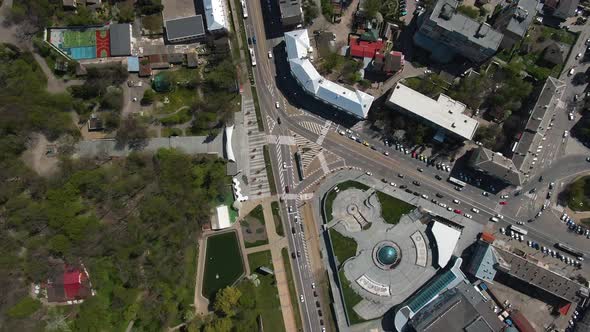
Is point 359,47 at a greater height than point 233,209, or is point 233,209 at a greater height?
point 359,47

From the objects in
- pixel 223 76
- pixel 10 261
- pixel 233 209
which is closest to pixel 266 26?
pixel 223 76

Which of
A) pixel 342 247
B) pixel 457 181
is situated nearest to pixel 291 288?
pixel 342 247

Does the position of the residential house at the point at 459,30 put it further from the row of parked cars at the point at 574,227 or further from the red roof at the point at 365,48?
the row of parked cars at the point at 574,227

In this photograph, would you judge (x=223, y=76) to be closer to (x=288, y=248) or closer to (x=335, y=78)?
(x=335, y=78)

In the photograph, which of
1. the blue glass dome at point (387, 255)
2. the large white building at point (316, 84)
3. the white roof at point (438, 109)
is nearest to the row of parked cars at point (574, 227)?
the white roof at point (438, 109)

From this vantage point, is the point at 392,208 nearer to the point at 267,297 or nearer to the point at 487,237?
the point at 487,237

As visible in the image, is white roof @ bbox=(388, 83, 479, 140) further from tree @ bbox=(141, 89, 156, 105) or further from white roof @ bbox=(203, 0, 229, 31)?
tree @ bbox=(141, 89, 156, 105)
